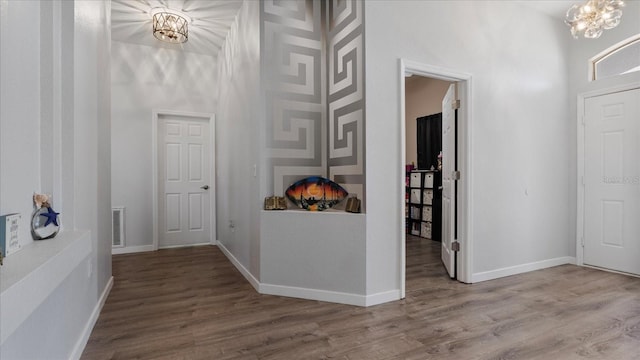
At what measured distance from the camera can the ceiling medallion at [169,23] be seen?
368 centimetres

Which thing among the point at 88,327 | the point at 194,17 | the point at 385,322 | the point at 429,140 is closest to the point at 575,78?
the point at 429,140

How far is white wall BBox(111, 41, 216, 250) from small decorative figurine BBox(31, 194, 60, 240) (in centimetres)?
336

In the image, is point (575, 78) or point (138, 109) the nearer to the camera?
point (575, 78)

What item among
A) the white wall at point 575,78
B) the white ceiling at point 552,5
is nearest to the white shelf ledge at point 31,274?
the white ceiling at point 552,5

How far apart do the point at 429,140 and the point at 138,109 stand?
476cm

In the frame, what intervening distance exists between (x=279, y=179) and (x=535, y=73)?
125 inches

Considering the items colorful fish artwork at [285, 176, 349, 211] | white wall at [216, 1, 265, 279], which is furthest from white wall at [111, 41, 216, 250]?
colorful fish artwork at [285, 176, 349, 211]

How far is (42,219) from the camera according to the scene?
1396mm

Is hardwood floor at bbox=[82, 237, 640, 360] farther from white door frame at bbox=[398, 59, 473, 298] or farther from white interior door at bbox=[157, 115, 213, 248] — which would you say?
white interior door at bbox=[157, 115, 213, 248]

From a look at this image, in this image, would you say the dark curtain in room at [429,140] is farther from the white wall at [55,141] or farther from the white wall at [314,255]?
the white wall at [55,141]

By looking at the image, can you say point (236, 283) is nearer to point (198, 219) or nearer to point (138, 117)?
point (198, 219)

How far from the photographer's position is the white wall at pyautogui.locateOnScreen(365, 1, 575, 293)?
2656mm

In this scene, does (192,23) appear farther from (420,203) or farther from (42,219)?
(420,203)

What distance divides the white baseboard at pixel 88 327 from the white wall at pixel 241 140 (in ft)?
4.02
